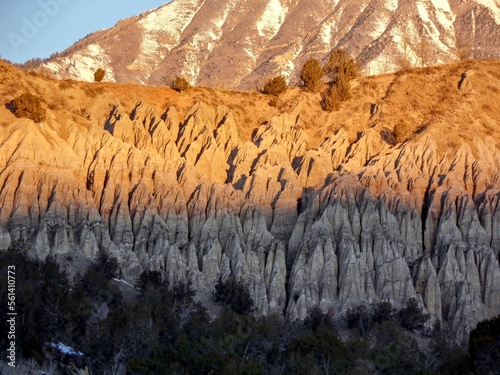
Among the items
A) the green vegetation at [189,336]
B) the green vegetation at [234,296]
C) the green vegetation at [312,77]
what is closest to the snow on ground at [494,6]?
the green vegetation at [312,77]

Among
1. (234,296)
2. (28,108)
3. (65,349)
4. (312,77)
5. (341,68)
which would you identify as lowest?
(65,349)

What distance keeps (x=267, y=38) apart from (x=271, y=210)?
78191 mm

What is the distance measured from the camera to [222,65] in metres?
135

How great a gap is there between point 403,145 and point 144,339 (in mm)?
30026

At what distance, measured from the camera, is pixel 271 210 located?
66938mm

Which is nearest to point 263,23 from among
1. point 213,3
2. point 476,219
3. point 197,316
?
point 213,3

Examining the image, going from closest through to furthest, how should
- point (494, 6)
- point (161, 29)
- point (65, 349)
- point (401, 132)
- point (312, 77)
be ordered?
point (65, 349) → point (401, 132) → point (312, 77) → point (494, 6) → point (161, 29)

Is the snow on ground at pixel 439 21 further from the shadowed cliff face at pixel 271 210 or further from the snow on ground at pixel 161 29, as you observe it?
the shadowed cliff face at pixel 271 210

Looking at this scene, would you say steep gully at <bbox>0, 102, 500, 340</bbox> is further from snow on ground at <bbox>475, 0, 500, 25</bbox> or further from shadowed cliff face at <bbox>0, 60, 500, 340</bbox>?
snow on ground at <bbox>475, 0, 500, 25</bbox>

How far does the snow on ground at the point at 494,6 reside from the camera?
140500 millimetres

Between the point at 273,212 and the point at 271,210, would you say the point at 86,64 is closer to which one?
the point at 271,210

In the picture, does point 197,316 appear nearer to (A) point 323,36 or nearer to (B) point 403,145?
(B) point 403,145

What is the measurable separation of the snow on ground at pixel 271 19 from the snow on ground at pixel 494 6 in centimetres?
2407

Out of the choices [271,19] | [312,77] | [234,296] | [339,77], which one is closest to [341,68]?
[339,77]
